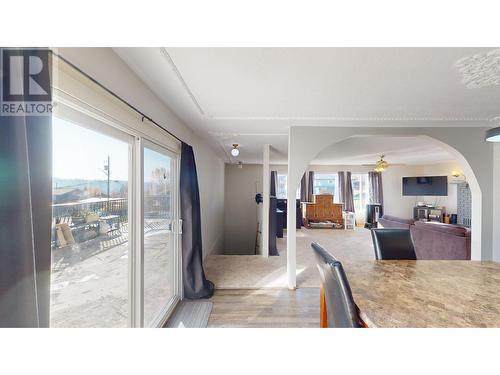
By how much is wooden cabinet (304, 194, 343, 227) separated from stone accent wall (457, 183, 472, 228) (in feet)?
11.3

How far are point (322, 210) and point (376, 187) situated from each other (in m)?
2.33

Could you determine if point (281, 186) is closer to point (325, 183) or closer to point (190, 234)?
point (325, 183)

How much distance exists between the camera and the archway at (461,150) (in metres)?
2.65

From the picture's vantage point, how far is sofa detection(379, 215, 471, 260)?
114 inches

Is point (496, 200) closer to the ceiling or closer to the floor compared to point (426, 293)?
closer to the ceiling

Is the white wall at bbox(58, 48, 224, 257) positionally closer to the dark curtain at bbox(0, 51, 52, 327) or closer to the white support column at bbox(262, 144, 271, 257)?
the dark curtain at bbox(0, 51, 52, 327)

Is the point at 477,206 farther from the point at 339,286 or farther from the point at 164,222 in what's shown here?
the point at 164,222

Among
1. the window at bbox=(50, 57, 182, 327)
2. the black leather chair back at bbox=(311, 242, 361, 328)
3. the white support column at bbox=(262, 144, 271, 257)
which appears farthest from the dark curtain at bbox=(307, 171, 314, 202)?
the black leather chair back at bbox=(311, 242, 361, 328)

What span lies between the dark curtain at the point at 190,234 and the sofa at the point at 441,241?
3.79 meters

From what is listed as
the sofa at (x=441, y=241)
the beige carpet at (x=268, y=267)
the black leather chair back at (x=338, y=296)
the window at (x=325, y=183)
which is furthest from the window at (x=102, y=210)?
the window at (x=325, y=183)

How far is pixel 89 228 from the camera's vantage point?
1.19 metres

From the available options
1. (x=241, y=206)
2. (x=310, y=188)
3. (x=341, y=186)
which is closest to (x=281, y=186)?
(x=310, y=188)
